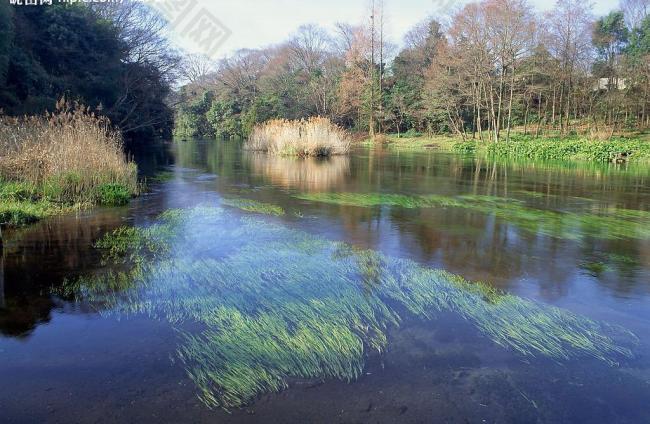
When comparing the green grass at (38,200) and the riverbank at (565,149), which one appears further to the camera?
the riverbank at (565,149)

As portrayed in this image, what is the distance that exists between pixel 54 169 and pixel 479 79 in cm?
2584

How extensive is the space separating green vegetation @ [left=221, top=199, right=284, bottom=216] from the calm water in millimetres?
478

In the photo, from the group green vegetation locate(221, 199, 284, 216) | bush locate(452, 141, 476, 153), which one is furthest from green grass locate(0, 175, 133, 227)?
bush locate(452, 141, 476, 153)

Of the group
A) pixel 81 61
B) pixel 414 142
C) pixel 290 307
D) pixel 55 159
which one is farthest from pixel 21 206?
pixel 414 142

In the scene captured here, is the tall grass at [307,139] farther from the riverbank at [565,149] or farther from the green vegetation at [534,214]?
the green vegetation at [534,214]

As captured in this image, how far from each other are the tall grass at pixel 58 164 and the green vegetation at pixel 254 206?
6.57 feet

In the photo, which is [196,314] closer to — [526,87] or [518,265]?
[518,265]

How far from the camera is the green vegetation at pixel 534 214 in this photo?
7.58 m

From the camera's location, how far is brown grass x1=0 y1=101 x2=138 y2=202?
9.16 meters

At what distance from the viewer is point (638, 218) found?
8711 mm

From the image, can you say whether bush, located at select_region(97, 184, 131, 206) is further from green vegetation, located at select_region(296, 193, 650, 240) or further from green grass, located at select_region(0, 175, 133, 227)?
green vegetation, located at select_region(296, 193, 650, 240)

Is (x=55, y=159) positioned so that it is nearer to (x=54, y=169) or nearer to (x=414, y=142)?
(x=54, y=169)

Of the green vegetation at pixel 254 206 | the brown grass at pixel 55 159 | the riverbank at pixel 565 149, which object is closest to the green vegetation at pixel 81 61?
the brown grass at pixel 55 159

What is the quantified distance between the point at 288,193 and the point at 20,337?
7.89m
